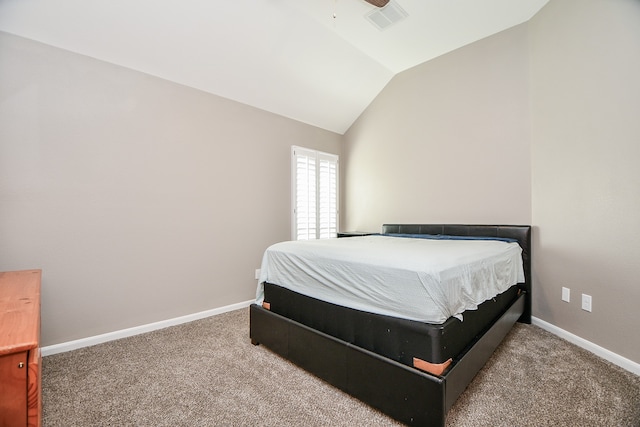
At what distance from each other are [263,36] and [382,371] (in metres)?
2.99

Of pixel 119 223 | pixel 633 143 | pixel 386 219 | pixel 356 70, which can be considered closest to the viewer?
pixel 633 143

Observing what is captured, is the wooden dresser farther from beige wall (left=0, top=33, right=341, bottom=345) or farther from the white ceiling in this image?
the white ceiling

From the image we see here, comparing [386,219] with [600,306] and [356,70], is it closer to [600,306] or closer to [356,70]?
[356,70]

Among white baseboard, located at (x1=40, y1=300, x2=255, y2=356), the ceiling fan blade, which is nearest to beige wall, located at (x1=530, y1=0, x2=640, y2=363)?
the ceiling fan blade

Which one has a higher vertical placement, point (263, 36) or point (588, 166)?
point (263, 36)

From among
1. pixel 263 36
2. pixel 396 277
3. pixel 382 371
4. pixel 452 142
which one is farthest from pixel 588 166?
pixel 263 36

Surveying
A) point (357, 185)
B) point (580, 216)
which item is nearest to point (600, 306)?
point (580, 216)

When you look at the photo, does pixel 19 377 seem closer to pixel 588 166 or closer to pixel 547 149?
pixel 588 166

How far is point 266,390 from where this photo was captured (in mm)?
1751

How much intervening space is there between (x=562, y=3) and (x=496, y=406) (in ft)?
10.4

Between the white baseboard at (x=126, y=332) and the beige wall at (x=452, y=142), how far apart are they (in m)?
2.45

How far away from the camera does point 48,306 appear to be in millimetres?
2203

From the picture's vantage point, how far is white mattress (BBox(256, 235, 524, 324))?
4.58 ft

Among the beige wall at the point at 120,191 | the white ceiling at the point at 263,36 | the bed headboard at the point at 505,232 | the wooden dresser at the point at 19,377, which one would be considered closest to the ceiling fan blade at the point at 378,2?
the white ceiling at the point at 263,36
